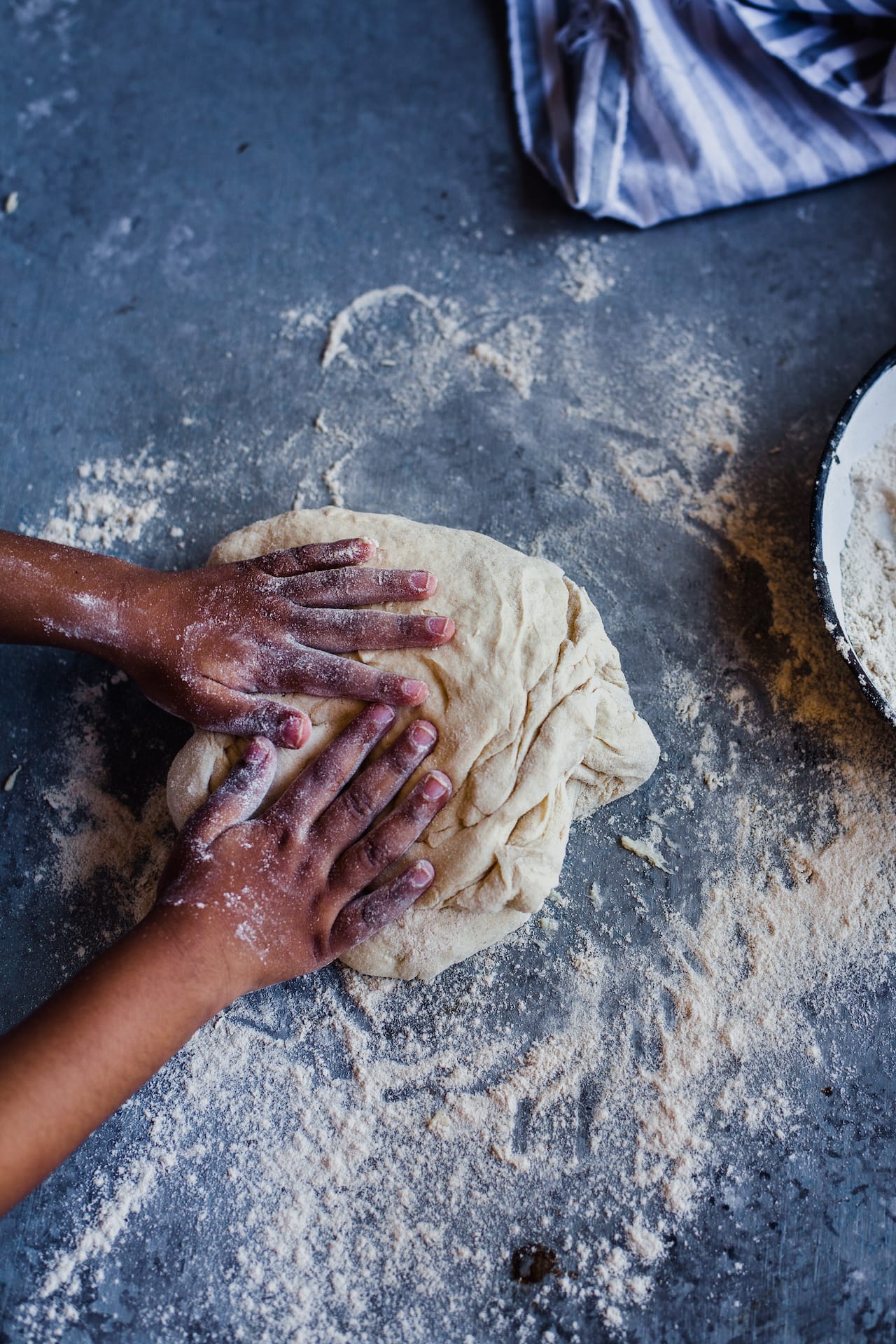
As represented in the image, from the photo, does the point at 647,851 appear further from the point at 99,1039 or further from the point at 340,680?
the point at 99,1039

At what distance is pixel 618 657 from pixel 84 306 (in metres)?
1.39

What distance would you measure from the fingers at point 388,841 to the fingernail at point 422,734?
0.16 ft

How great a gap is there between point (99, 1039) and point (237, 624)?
64 cm

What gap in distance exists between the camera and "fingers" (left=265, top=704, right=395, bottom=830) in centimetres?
140

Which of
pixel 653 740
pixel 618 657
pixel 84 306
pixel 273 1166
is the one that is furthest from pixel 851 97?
pixel 273 1166

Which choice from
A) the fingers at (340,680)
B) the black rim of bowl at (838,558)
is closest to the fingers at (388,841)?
the fingers at (340,680)

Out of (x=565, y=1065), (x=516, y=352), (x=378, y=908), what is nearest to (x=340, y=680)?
(x=378, y=908)

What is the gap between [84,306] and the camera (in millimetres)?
2010

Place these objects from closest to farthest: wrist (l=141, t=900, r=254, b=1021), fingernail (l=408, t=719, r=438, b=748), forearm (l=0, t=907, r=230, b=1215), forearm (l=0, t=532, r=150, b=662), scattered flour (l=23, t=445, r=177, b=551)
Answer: forearm (l=0, t=907, r=230, b=1215) < wrist (l=141, t=900, r=254, b=1021) < fingernail (l=408, t=719, r=438, b=748) < forearm (l=0, t=532, r=150, b=662) < scattered flour (l=23, t=445, r=177, b=551)

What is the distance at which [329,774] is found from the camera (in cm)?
141

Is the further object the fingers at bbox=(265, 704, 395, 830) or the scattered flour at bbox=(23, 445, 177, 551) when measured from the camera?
the scattered flour at bbox=(23, 445, 177, 551)

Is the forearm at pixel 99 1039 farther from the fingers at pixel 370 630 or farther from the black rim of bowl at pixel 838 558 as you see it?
the black rim of bowl at pixel 838 558

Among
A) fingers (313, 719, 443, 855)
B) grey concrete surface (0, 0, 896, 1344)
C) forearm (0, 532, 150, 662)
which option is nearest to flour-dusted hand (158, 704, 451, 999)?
fingers (313, 719, 443, 855)

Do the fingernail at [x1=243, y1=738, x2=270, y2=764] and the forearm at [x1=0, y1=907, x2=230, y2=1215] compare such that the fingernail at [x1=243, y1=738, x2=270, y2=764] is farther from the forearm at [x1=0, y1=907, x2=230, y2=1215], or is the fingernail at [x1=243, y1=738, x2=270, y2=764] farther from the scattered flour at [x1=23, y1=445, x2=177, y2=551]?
the scattered flour at [x1=23, y1=445, x2=177, y2=551]
